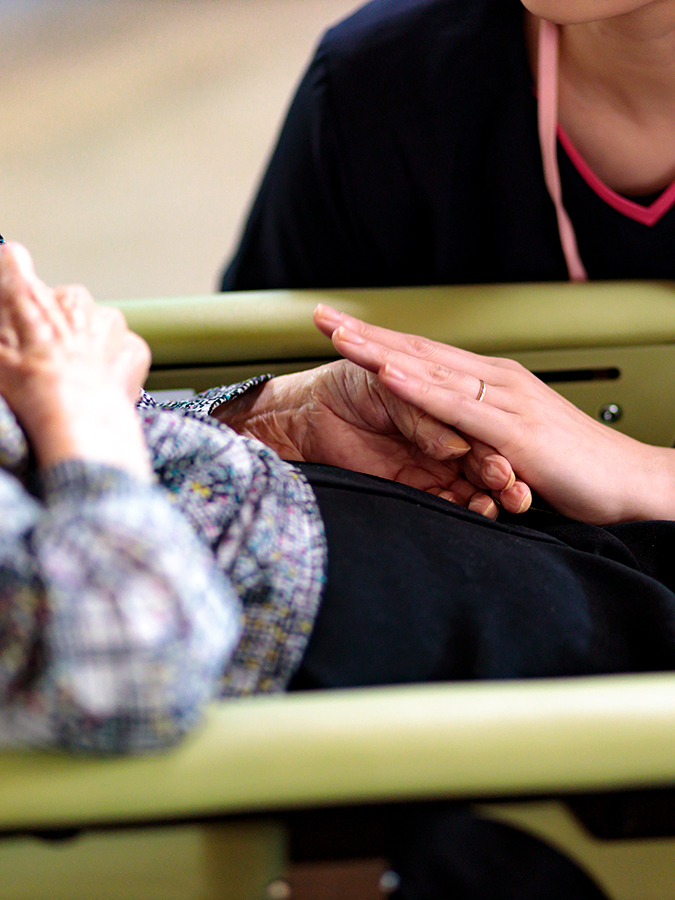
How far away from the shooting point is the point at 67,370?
19.9 inches

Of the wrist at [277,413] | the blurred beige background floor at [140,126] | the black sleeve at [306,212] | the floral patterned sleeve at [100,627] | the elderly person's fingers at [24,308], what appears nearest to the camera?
the floral patterned sleeve at [100,627]

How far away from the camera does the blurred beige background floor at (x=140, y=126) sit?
189cm

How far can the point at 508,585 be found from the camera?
0.60m

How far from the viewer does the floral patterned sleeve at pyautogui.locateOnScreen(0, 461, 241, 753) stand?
15.8 inches

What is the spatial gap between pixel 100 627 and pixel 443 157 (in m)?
0.70

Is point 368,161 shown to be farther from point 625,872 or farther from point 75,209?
point 75,209

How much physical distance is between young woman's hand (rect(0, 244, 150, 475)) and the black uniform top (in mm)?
485

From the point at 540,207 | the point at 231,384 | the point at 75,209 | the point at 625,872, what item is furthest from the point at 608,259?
the point at 75,209

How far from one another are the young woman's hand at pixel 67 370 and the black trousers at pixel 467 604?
16 centimetres

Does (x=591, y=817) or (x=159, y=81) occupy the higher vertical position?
(x=159, y=81)

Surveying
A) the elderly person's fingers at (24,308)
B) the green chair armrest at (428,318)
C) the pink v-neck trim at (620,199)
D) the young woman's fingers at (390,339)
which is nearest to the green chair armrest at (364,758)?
the elderly person's fingers at (24,308)

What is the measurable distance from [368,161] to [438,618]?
1.91 feet

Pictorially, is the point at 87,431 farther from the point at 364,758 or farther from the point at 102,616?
the point at 364,758

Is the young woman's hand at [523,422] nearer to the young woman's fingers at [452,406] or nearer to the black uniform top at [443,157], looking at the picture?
the young woman's fingers at [452,406]
